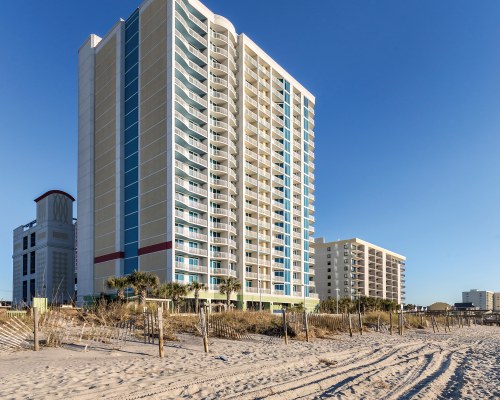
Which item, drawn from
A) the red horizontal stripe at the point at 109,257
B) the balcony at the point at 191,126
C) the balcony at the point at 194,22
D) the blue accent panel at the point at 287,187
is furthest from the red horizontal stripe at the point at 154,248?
the balcony at the point at 194,22

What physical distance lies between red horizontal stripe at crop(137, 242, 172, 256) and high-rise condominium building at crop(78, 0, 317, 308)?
0.91 feet

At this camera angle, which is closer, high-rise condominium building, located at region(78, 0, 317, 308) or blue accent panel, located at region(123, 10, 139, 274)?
high-rise condominium building, located at region(78, 0, 317, 308)

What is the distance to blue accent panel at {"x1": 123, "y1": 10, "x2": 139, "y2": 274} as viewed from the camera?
224ft

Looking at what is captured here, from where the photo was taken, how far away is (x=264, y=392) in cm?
1135

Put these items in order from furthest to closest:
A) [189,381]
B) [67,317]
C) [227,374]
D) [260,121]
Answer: [260,121] → [67,317] → [227,374] → [189,381]

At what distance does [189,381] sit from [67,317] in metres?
14.8

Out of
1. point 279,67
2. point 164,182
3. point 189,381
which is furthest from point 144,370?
point 279,67

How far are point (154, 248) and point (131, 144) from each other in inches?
751

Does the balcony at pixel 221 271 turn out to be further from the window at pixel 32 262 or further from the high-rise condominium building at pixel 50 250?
the window at pixel 32 262

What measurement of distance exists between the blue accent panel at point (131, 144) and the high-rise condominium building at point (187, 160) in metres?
0.23

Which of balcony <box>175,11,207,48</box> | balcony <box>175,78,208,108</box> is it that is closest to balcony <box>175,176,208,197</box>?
balcony <box>175,78,208,108</box>

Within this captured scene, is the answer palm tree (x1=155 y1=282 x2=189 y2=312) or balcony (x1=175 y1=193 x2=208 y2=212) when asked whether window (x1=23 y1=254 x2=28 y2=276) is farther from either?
palm tree (x1=155 y1=282 x2=189 y2=312)

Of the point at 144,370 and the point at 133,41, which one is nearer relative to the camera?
the point at 144,370

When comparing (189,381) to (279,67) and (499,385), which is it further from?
(279,67)
